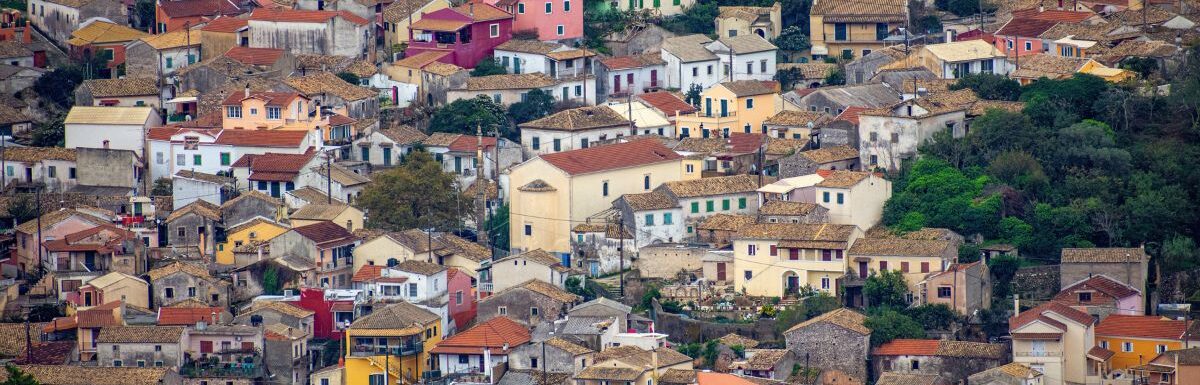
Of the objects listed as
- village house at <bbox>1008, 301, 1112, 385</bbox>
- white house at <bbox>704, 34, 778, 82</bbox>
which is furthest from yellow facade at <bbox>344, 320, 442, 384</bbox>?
white house at <bbox>704, 34, 778, 82</bbox>

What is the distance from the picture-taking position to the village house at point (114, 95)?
74875mm

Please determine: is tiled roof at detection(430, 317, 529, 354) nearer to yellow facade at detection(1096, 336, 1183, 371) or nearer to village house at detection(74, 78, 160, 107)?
yellow facade at detection(1096, 336, 1183, 371)

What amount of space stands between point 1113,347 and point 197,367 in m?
20.3

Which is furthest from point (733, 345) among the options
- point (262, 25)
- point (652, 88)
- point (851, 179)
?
point (262, 25)

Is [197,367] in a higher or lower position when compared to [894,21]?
lower

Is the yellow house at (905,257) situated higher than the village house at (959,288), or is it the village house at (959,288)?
the yellow house at (905,257)

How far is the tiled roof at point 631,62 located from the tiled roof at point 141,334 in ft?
60.7

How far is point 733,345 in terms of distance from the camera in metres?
61.5

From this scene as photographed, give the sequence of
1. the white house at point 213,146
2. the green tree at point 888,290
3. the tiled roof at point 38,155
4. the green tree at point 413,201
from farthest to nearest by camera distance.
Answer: the tiled roof at point 38,155 → the white house at point 213,146 → the green tree at point 413,201 → the green tree at point 888,290

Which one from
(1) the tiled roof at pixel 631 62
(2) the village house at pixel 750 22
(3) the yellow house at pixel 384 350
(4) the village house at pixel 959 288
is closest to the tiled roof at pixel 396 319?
(3) the yellow house at pixel 384 350

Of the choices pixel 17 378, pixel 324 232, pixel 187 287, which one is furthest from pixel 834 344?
pixel 17 378

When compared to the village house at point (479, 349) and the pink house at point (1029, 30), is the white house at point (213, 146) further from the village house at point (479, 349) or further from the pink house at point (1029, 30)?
the pink house at point (1029, 30)

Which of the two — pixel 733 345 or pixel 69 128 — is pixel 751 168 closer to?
pixel 733 345

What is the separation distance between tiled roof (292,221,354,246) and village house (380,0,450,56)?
41.9 ft
